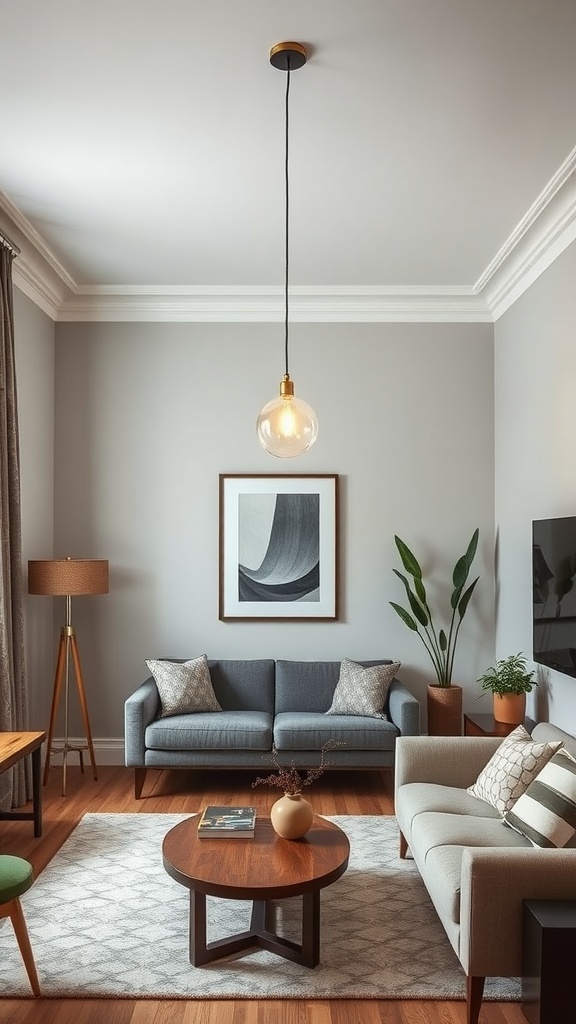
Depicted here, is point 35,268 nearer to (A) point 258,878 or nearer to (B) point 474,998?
(A) point 258,878

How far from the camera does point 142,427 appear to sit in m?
5.60

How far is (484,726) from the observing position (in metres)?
4.62

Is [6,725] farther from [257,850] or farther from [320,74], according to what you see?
[320,74]

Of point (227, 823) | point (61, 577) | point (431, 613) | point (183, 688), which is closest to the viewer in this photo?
point (227, 823)

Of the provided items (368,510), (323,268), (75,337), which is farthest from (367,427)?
(75,337)

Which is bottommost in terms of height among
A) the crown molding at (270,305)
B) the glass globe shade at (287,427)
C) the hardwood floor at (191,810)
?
the hardwood floor at (191,810)

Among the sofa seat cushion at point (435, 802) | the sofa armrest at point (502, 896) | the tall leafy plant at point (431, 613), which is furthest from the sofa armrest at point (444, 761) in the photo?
the tall leafy plant at point (431, 613)

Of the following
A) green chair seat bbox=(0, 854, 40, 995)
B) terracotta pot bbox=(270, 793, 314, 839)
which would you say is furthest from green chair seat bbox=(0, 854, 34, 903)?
terracotta pot bbox=(270, 793, 314, 839)

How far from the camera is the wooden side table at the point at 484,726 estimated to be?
448 centimetres

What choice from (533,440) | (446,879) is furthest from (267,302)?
(446,879)

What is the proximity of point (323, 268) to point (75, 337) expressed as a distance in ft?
5.91

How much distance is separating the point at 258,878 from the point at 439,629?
2999mm

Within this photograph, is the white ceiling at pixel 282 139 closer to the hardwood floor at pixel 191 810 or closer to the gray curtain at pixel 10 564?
the gray curtain at pixel 10 564

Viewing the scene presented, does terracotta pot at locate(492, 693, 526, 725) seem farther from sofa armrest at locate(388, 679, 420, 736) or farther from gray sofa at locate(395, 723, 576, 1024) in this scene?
gray sofa at locate(395, 723, 576, 1024)
